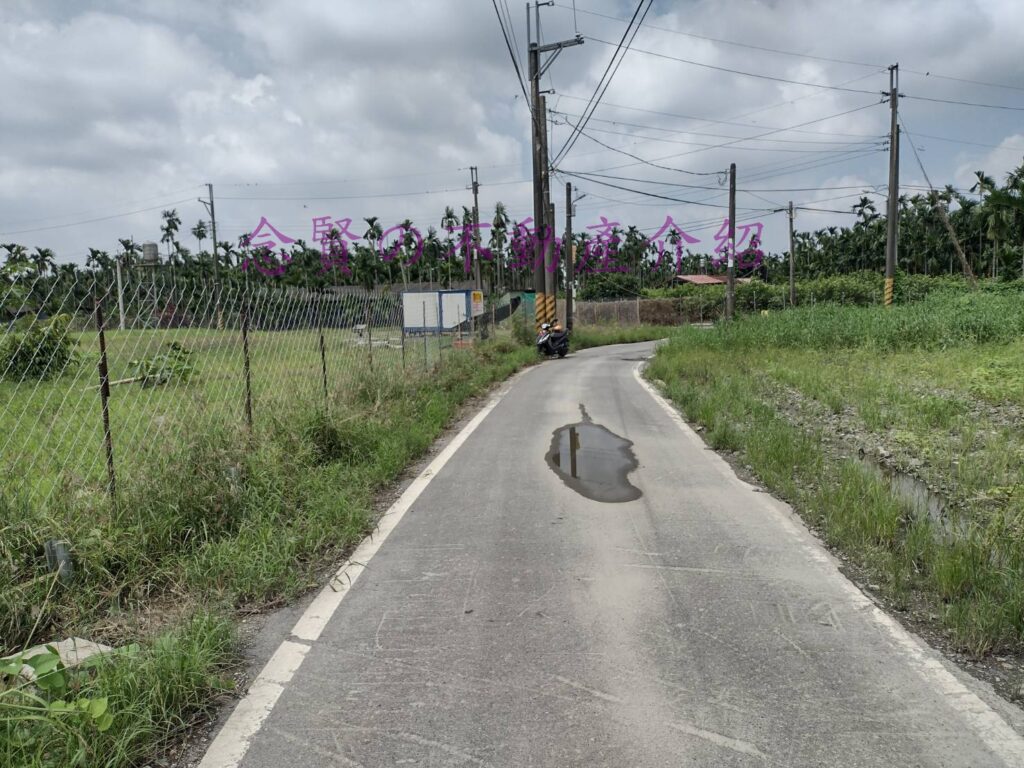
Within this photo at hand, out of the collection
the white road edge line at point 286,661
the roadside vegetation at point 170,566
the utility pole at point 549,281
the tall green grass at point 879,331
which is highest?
the utility pole at point 549,281

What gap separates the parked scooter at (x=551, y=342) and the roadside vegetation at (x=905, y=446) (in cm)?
728

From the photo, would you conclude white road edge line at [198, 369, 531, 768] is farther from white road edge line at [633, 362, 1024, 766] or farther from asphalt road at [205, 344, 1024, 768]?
white road edge line at [633, 362, 1024, 766]

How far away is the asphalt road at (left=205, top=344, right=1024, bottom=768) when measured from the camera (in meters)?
2.76

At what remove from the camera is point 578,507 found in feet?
19.9

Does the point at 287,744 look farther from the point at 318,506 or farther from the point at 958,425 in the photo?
the point at 958,425

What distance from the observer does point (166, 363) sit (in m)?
7.32

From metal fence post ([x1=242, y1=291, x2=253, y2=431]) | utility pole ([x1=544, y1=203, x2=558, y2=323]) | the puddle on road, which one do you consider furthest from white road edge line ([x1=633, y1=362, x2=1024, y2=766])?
utility pole ([x1=544, y1=203, x2=558, y2=323])

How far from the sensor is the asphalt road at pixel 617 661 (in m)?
2.76

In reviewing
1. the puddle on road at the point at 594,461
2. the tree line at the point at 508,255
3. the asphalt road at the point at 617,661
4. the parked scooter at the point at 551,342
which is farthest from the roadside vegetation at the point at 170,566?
the tree line at the point at 508,255

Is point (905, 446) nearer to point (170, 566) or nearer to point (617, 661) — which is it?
point (617, 661)

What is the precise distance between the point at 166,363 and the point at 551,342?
18.7 meters

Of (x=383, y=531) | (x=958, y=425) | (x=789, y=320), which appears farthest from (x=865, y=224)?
(x=383, y=531)

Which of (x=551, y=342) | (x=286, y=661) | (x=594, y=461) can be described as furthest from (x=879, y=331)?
(x=286, y=661)

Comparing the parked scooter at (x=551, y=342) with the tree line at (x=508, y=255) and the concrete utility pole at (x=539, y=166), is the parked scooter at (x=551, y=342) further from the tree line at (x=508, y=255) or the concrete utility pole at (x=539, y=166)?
the tree line at (x=508, y=255)
